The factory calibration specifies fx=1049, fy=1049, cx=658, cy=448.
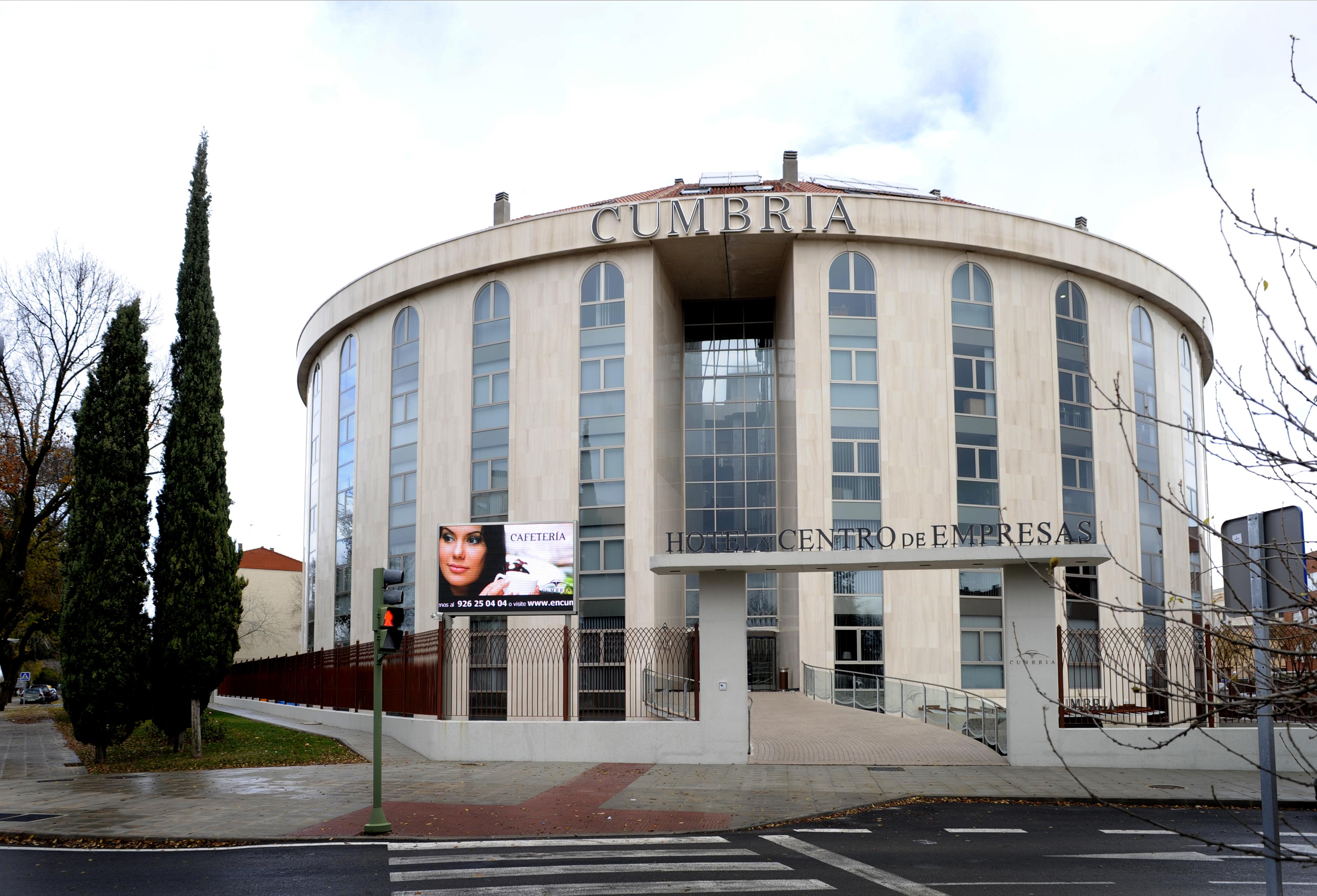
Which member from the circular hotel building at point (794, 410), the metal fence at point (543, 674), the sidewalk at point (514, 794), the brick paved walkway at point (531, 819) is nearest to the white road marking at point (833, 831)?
the sidewalk at point (514, 794)

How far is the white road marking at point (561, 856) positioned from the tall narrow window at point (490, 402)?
22.5 m

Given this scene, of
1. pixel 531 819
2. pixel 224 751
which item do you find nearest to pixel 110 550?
pixel 224 751

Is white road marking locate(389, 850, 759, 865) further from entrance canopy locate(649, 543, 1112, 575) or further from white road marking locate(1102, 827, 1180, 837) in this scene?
entrance canopy locate(649, 543, 1112, 575)

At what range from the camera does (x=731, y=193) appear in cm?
3625

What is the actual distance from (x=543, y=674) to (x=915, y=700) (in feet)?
30.8

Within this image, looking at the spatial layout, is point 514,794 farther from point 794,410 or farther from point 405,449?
point 405,449

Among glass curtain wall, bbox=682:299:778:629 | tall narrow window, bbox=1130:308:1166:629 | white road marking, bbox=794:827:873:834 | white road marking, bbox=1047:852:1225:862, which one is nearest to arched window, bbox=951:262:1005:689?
tall narrow window, bbox=1130:308:1166:629

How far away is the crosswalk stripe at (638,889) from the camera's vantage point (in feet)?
30.6

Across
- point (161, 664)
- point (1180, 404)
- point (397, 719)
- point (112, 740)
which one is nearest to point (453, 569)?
point (397, 719)

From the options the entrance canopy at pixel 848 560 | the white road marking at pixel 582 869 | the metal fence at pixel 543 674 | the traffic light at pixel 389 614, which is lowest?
the white road marking at pixel 582 869

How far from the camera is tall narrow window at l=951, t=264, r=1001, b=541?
3266cm

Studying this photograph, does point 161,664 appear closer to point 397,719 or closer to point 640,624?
point 397,719

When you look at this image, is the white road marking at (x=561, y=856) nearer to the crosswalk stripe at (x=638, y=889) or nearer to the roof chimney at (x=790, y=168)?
the crosswalk stripe at (x=638, y=889)

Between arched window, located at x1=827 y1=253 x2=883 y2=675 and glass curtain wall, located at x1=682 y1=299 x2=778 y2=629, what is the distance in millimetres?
3585
